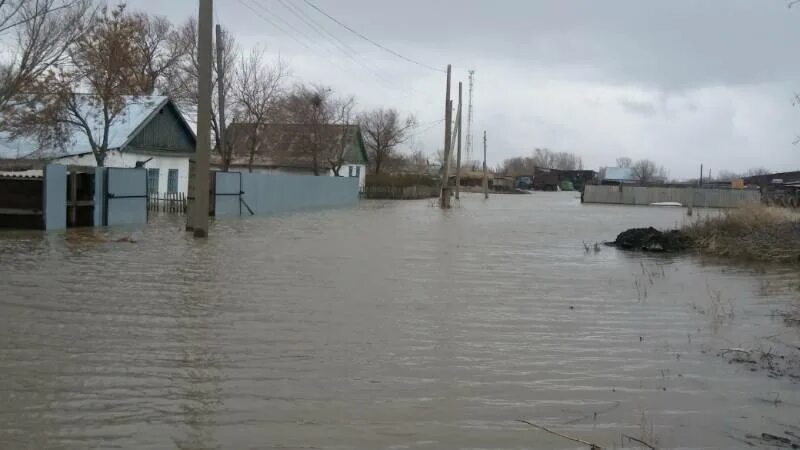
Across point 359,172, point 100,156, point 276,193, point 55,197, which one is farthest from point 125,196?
point 359,172

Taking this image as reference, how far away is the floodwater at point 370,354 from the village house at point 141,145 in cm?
1545

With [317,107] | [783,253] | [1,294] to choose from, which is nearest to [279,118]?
[317,107]

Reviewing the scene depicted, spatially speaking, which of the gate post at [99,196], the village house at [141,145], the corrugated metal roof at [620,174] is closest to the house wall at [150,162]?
the village house at [141,145]

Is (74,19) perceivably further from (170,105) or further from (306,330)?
(306,330)

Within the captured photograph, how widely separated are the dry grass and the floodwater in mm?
2126

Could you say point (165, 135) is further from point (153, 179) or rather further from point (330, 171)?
point (330, 171)

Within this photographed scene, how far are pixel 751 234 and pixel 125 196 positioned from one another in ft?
56.1

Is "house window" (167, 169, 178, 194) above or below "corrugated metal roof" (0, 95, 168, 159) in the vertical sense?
below

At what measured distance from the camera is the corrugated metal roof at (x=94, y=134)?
29.0 m

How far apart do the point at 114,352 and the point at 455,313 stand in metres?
4.38

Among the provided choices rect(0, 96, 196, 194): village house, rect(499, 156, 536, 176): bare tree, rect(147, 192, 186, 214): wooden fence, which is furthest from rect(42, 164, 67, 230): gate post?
rect(499, 156, 536, 176): bare tree

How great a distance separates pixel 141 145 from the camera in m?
31.4

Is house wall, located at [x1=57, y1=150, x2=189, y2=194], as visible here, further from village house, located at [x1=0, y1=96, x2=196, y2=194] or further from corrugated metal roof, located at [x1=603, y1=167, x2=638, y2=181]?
corrugated metal roof, located at [x1=603, y1=167, x2=638, y2=181]

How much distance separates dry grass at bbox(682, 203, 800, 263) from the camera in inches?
681
